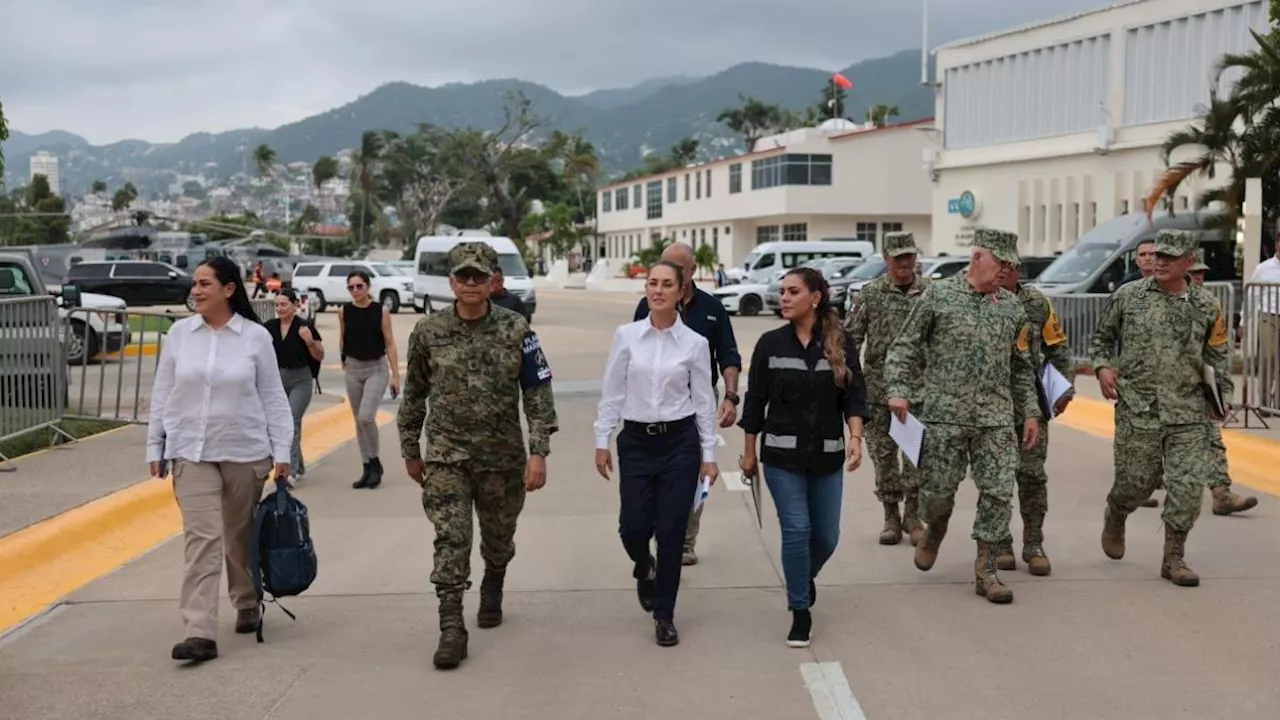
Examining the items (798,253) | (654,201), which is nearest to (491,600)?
(798,253)

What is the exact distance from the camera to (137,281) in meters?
39.5

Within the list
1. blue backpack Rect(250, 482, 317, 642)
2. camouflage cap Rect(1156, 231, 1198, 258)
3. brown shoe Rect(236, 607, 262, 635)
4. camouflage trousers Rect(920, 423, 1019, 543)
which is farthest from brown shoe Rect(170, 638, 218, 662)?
camouflage cap Rect(1156, 231, 1198, 258)

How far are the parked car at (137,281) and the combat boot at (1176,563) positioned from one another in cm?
3569

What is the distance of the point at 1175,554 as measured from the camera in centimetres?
725

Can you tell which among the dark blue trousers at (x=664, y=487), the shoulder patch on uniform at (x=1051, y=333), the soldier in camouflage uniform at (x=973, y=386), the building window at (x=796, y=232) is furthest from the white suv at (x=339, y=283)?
the dark blue trousers at (x=664, y=487)

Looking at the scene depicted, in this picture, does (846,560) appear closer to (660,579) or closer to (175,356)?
(660,579)

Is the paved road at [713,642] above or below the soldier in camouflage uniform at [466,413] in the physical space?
below

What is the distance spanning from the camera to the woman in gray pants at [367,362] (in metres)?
10.7

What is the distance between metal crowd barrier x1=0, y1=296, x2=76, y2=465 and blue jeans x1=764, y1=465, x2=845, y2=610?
7098mm

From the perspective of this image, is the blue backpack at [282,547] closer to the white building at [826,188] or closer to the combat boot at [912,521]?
the combat boot at [912,521]

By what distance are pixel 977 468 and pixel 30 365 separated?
26.2 feet

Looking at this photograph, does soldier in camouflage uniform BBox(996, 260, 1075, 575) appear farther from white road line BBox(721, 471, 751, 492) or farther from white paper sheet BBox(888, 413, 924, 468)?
white road line BBox(721, 471, 751, 492)

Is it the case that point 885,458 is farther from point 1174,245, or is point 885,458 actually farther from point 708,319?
point 1174,245

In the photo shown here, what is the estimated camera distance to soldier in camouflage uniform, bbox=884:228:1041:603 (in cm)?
678
